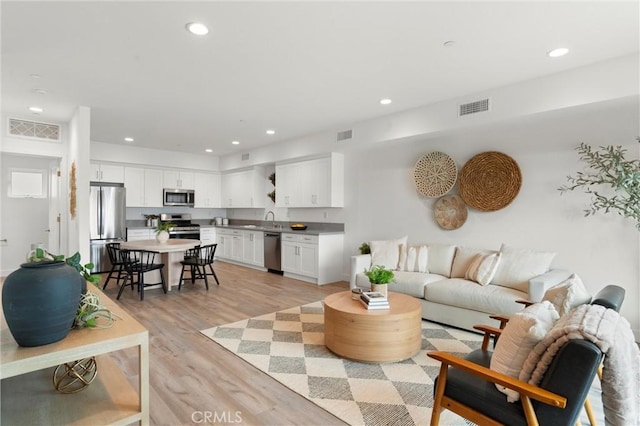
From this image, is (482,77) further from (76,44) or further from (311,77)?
(76,44)

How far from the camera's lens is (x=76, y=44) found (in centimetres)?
277

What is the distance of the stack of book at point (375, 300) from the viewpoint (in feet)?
9.66

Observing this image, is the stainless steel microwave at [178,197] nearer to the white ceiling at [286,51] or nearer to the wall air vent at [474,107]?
the white ceiling at [286,51]

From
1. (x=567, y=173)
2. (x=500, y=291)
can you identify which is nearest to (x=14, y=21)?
(x=500, y=291)

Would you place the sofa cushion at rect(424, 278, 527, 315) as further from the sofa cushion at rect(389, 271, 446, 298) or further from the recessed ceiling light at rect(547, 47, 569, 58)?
the recessed ceiling light at rect(547, 47, 569, 58)

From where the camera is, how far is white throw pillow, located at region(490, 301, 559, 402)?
154 centimetres

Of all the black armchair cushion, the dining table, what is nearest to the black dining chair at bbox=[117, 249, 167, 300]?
the dining table

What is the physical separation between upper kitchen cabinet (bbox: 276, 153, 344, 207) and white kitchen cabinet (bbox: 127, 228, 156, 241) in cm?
304

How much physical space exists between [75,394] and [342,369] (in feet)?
5.96

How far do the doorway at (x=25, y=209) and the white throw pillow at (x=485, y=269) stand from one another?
6.82 meters

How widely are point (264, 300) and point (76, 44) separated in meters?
3.58

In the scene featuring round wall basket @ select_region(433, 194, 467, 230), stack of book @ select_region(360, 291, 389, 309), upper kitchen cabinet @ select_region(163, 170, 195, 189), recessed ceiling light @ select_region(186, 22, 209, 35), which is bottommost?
stack of book @ select_region(360, 291, 389, 309)

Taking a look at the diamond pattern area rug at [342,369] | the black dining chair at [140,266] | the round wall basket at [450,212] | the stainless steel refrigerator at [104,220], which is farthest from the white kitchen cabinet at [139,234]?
the round wall basket at [450,212]

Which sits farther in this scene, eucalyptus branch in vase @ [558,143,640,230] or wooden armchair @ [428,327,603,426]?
eucalyptus branch in vase @ [558,143,640,230]
